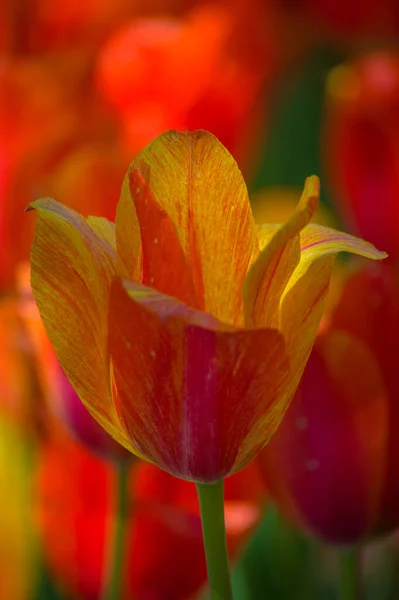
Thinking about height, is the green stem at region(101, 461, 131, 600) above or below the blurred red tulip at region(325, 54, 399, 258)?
below

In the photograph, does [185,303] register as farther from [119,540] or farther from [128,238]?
[119,540]

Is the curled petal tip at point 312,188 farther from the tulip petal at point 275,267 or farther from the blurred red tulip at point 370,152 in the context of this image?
the blurred red tulip at point 370,152

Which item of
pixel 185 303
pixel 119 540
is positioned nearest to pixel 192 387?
pixel 185 303

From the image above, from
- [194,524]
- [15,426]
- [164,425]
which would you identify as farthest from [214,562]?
[15,426]

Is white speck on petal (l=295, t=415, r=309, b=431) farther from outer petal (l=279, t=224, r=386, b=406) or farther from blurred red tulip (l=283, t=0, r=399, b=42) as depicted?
blurred red tulip (l=283, t=0, r=399, b=42)

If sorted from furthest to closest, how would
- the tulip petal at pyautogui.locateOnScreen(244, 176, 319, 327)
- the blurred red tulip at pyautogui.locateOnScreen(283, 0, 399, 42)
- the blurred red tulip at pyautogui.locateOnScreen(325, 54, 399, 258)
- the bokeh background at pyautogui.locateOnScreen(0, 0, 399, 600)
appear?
the blurred red tulip at pyautogui.locateOnScreen(283, 0, 399, 42) < the blurred red tulip at pyautogui.locateOnScreen(325, 54, 399, 258) < the bokeh background at pyautogui.locateOnScreen(0, 0, 399, 600) < the tulip petal at pyautogui.locateOnScreen(244, 176, 319, 327)

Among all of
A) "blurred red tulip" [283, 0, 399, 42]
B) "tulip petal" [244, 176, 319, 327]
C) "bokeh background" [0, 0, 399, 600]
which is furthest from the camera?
"blurred red tulip" [283, 0, 399, 42]

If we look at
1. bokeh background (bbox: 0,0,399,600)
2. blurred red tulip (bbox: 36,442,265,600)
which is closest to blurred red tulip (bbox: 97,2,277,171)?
bokeh background (bbox: 0,0,399,600)

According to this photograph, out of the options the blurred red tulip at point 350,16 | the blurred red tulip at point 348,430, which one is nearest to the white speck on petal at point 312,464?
the blurred red tulip at point 348,430
